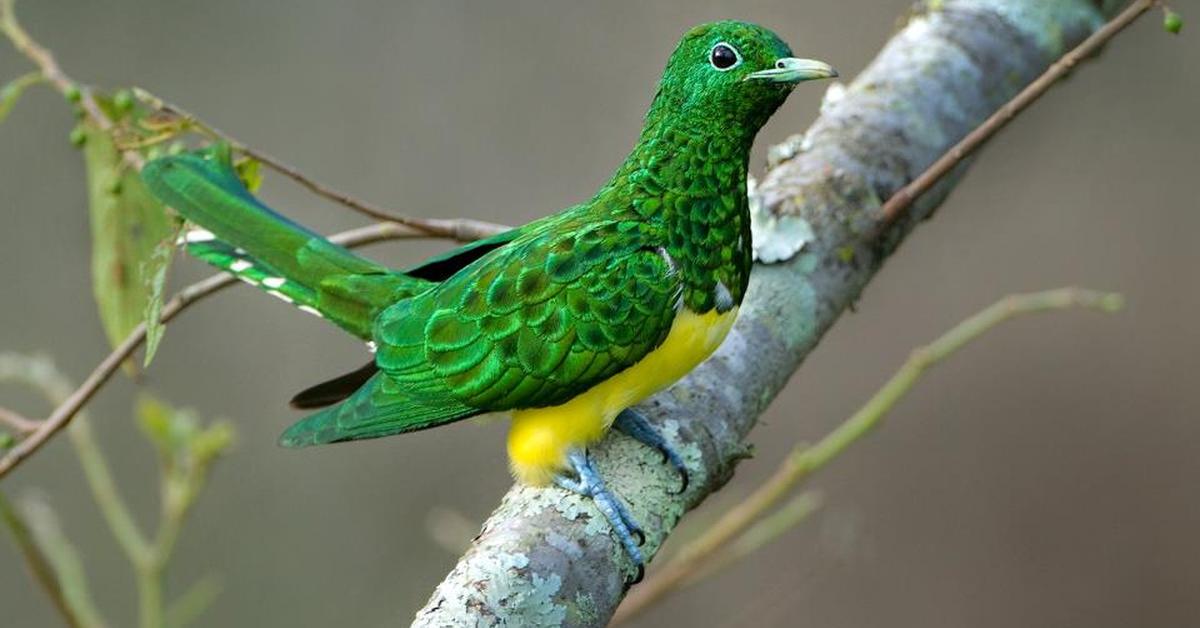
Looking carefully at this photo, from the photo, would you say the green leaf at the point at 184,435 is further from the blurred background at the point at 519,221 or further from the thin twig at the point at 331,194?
the blurred background at the point at 519,221

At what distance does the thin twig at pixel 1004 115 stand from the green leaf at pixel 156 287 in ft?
3.85

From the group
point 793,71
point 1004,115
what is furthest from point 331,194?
point 1004,115

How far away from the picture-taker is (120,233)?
244 centimetres

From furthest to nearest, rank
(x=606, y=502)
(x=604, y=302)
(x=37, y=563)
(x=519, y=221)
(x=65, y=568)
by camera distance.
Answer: (x=519, y=221) → (x=65, y=568) → (x=37, y=563) → (x=604, y=302) → (x=606, y=502)

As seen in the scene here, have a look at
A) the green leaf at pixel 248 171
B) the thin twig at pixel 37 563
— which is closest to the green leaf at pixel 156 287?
the green leaf at pixel 248 171

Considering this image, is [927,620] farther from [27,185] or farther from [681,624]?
[27,185]

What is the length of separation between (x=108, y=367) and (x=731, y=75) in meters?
→ 1.04

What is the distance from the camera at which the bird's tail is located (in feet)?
7.70

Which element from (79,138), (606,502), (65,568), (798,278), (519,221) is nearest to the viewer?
(606,502)

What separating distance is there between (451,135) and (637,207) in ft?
8.31

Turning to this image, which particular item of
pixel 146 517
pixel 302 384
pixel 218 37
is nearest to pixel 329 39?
pixel 218 37

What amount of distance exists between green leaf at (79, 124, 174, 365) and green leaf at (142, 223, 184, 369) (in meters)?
0.04

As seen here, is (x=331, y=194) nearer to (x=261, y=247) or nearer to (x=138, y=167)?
(x=261, y=247)

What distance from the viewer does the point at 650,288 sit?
82.3 inches
